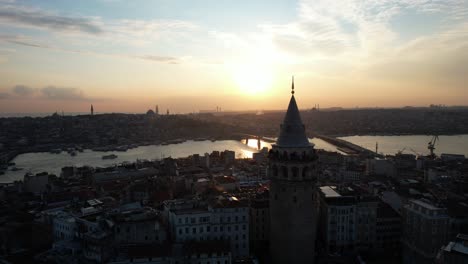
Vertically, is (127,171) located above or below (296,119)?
below

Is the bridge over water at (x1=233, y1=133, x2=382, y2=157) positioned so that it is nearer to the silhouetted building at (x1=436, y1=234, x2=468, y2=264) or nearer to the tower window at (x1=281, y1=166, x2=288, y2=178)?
the silhouetted building at (x1=436, y1=234, x2=468, y2=264)

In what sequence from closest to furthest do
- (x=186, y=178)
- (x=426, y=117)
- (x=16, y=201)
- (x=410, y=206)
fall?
(x=410, y=206) < (x=16, y=201) < (x=186, y=178) < (x=426, y=117)

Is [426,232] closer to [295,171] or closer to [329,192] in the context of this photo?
[329,192]

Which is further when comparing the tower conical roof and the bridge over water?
the bridge over water

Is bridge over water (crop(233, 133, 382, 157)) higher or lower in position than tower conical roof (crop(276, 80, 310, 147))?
lower

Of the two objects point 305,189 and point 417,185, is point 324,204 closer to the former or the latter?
point 305,189

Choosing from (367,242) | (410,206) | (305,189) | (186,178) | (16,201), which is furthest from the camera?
(186,178)

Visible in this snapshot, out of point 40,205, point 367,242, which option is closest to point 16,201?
point 40,205

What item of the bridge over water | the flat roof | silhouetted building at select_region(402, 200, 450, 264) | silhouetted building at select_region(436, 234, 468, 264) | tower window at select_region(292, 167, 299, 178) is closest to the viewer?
silhouetted building at select_region(436, 234, 468, 264)

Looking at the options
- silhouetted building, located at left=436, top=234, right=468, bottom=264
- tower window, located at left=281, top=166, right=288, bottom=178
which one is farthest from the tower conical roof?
silhouetted building, located at left=436, top=234, right=468, bottom=264
